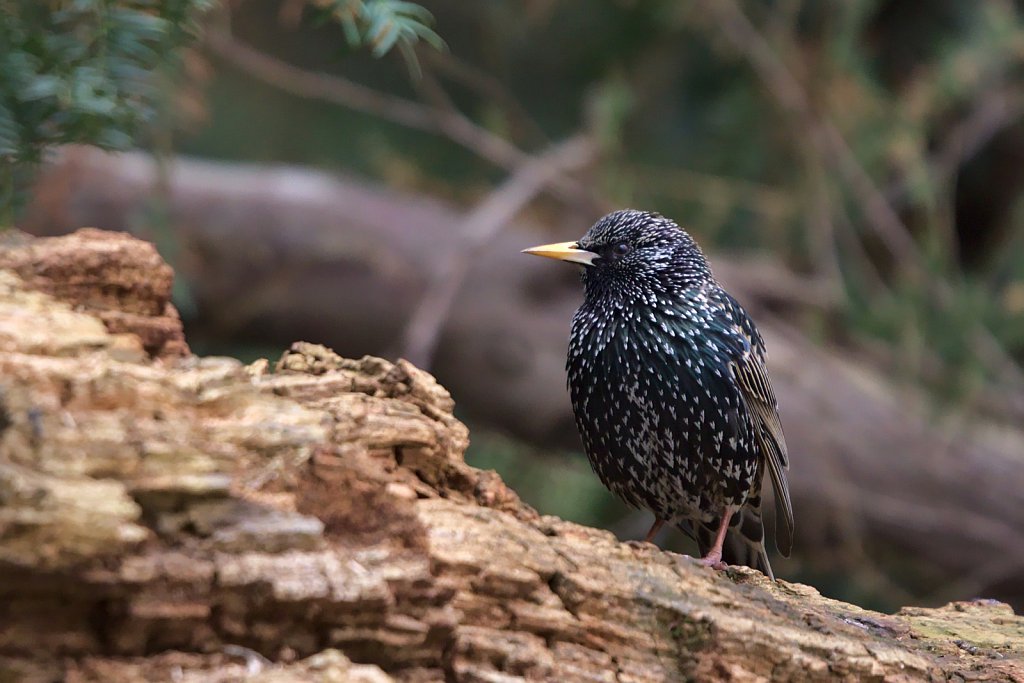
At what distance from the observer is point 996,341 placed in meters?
6.74

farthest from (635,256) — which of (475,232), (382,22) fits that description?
(475,232)

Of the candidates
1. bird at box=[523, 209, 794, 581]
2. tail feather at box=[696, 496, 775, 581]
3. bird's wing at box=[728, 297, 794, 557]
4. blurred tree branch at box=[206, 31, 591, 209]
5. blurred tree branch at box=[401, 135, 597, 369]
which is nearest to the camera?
bird at box=[523, 209, 794, 581]

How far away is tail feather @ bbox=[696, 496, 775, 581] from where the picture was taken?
14.6 feet

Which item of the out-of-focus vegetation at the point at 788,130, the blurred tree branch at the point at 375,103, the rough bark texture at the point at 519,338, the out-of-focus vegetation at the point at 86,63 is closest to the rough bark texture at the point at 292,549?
the out-of-focus vegetation at the point at 86,63

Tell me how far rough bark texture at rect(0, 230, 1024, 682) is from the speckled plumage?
946 millimetres

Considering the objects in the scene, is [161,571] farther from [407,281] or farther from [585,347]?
[407,281]

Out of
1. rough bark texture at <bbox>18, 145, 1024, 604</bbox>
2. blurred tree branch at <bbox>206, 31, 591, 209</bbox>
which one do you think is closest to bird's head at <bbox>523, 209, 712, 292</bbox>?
blurred tree branch at <bbox>206, 31, 591, 209</bbox>

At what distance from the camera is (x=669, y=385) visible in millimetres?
3893

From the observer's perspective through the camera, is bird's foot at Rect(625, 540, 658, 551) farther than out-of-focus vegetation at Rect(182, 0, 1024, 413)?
No

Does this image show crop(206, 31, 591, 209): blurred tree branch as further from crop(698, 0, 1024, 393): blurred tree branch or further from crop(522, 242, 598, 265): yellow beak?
crop(522, 242, 598, 265): yellow beak

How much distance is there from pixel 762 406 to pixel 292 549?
7.97ft

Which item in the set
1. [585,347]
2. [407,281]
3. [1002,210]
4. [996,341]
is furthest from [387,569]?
[1002,210]

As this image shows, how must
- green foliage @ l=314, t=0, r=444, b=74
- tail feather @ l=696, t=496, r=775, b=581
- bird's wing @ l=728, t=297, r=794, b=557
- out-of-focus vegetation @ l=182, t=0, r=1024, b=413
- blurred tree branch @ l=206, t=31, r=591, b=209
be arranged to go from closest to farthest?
green foliage @ l=314, t=0, r=444, b=74 → bird's wing @ l=728, t=297, r=794, b=557 → tail feather @ l=696, t=496, r=775, b=581 → blurred tree branch @ l=206, t=31, r=591, b=209 → out-of-focus vegetation @ l=182, t=0, r=1024, b=413

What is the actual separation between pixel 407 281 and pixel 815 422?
2539 millimetres
